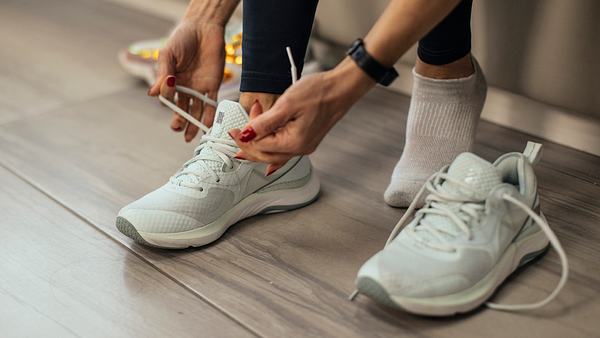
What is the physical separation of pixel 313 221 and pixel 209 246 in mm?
145

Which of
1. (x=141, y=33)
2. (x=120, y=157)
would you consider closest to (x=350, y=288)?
(x=120, y=157)

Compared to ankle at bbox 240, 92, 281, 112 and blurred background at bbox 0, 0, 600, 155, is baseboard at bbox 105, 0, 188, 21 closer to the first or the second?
blurred background at bbox 0, 0, 600, 155

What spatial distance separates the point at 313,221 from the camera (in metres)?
0.96

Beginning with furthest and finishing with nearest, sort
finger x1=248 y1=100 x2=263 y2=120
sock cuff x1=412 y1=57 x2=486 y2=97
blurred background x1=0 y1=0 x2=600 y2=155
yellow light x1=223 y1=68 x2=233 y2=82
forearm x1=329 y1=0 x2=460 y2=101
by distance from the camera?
yellow light x1=223 y1=68 x2=233 y2=82 → blurred background x1=0 y1=0 x2=600 y2=155 → sock cuff x1=412 y1=57 x2=486 y2=97 → finger x1=248 y1=100 x2=263 y2=120 → forearm x1=329 y1=0 x2=460 y2=101

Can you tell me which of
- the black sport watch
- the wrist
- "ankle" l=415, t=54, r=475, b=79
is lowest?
"ankle" l=415, t=54, r=475, b=79

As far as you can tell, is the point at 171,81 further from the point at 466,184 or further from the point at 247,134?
the point at 466,184

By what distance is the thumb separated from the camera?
740 mm

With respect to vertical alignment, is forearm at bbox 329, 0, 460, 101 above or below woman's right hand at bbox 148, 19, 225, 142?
above

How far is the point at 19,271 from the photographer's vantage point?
850 millimetres

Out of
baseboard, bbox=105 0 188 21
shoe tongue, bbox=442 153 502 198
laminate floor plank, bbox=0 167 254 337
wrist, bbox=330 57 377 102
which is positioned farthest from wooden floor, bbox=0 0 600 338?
baseboard, bbox=105 0 188 21

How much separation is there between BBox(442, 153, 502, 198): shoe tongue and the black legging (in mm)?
180

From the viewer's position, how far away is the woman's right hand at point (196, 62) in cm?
99

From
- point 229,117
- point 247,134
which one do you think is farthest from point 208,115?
point 247,134

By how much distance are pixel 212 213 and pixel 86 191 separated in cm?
25
